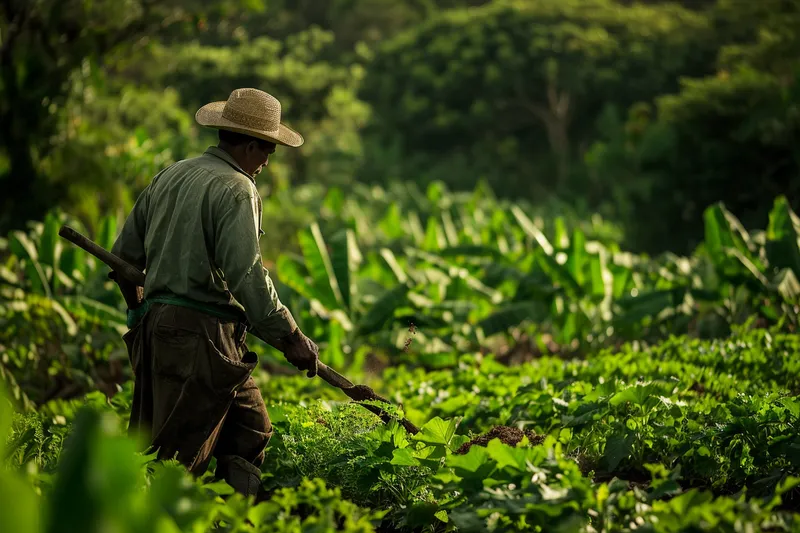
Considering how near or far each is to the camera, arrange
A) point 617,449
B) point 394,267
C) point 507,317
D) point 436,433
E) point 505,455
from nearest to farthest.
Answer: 1. point 505,455
2. point 436,433
3. point 617,449
4. point 507,317
5. point 394,267

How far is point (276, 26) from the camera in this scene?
4134cm

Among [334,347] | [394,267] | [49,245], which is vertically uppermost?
[49,245]

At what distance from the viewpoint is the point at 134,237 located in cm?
427

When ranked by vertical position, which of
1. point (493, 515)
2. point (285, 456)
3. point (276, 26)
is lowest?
point (276, 26)

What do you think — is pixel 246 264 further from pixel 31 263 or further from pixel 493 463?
pixel 31 263

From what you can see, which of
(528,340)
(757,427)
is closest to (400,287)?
(528,340)

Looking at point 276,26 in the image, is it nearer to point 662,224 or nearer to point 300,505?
point 662,224

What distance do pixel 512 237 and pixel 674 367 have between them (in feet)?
22.2

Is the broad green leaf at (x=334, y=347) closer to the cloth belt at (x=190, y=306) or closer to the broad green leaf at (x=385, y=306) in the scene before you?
the broad green leaf at (x=385, y=306)

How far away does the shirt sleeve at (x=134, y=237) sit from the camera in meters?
4.26

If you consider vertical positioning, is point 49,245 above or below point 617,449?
below

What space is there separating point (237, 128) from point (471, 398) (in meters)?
2.08

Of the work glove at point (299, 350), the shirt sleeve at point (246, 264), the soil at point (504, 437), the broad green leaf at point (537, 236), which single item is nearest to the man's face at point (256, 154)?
the shirt sleeve at point (246, 264)

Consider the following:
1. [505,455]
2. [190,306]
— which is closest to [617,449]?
[505,455]
